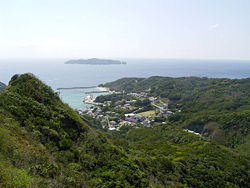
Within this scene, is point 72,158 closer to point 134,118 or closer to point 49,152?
point 49,152

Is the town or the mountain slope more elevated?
the mountain slope

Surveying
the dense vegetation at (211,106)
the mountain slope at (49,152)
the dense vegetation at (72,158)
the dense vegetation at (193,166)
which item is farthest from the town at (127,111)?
the mountain slope at (49,152)

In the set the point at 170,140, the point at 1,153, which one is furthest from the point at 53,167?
the point at 170,140

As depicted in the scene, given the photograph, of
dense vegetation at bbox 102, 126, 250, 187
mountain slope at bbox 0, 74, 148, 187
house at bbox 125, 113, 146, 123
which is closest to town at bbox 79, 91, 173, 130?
house at bbox 125, 113, 146, 123

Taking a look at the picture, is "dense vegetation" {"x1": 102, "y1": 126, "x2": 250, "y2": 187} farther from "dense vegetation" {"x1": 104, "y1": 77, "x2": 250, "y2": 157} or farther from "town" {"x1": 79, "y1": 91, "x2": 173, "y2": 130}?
"town" {"x1": 79, "y1": 91, "x2": 173, "y2": 130}

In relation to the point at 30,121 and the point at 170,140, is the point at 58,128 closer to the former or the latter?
the point at 30,121

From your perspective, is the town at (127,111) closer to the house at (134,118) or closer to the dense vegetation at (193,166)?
the house at (134,118)
